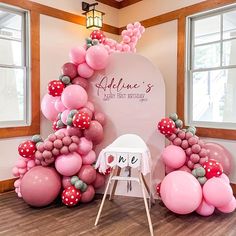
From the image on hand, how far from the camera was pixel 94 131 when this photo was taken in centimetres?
288

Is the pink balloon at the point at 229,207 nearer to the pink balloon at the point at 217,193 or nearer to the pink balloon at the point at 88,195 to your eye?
the pink balloon at the point at 217,193

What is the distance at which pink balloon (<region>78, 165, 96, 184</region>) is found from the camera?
2.85 m

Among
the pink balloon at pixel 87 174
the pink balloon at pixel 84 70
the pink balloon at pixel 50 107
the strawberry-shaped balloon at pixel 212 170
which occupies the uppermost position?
the pink balloon at pixel 84 70

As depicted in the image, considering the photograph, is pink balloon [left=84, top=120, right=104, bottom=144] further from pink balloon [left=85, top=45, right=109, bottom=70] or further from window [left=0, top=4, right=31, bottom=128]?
window [left=0, top=4, right=31, bottom=128]

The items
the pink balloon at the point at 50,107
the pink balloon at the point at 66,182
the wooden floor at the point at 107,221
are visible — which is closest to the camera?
the wooden floor at the point at 107,221

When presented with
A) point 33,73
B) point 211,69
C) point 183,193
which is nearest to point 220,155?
point 183,193

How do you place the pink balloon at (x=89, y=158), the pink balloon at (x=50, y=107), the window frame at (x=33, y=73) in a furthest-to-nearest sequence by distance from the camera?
1. the window frame at (x=33, y=73)
2. the pink balloon at (x=50, y=107)
3. the pink balloon at (x=89, y=158)

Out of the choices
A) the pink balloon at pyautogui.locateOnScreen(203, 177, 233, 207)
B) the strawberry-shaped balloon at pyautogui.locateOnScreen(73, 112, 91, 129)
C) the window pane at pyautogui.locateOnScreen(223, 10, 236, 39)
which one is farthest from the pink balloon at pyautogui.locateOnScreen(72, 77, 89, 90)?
the window pane at pyautogui.locateOnScreen(223, 10, 236, 39)

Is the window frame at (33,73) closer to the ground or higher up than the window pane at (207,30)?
closer to the ground

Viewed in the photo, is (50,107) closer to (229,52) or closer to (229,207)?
(229,207)

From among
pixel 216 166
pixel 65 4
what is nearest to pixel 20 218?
pixel 216 166

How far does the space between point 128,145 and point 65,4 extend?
2529 millimetres

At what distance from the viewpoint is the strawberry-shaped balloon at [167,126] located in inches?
111

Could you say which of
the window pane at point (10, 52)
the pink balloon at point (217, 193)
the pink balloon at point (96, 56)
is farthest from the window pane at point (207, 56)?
the window pane at point (10, 52)
